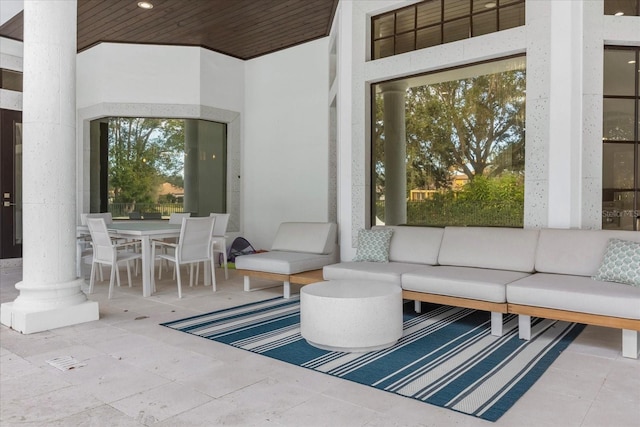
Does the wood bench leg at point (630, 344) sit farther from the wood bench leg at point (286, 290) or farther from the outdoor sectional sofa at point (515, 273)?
the wood bench leg at point (286, 290)

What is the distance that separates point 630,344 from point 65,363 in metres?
3.82

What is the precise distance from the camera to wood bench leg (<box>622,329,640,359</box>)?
3.17m

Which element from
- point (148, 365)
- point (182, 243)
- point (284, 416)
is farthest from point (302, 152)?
point (284, 416)

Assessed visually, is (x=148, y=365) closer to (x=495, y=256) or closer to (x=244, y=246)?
(x=495, y=256)

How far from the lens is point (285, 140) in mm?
7945

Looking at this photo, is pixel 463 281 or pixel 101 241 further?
pixel 101 241

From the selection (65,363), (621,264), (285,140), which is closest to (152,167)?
(285,140)

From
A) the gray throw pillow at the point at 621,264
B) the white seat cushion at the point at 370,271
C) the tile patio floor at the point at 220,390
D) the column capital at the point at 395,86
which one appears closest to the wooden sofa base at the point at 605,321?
the tile patio floor at the point at 220,390

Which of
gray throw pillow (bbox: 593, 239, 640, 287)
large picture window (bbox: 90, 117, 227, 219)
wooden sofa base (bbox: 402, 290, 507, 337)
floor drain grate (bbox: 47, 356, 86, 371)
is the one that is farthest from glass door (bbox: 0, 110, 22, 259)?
gray throw pillow (bbox: 593, 239, 640, 287)

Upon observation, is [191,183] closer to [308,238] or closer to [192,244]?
[192,244]

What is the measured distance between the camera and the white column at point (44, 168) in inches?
156

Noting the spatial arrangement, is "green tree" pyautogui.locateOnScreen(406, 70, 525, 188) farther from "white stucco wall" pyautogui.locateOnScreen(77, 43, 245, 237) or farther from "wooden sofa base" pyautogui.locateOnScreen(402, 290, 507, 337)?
"white stucco wall" pyautogui.locateOnScreen(77, 43, 245, 237)

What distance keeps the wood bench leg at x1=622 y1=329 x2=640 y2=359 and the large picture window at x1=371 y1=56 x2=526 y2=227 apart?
6.02 ft

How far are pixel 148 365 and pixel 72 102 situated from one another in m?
2.55
